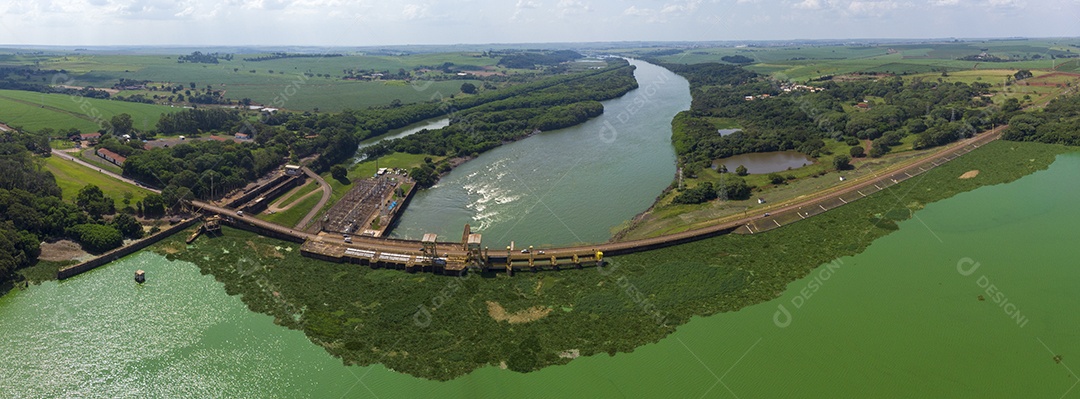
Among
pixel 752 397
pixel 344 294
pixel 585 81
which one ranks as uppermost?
pixel 585 81

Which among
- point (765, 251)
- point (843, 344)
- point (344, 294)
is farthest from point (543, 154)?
point (843, 344)

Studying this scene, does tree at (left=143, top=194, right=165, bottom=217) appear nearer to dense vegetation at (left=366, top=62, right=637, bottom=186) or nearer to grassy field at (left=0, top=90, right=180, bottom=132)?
dense vegetation at (left=366, top=62, right=637, bottom=186)

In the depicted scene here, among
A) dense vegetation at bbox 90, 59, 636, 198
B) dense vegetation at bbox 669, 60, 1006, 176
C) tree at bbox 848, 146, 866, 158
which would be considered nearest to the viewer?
dense vegetation at bbox 90, 59, 636, 198

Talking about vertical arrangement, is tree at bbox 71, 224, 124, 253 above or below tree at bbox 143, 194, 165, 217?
below

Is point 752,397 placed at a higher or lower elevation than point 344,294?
lower

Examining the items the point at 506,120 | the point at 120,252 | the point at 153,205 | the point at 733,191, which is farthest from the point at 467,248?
the point at 506,120

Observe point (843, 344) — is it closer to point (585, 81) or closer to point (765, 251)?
point (765, 251)

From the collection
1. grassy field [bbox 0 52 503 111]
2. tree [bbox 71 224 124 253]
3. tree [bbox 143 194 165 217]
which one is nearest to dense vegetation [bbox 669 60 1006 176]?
tree [bbox 143 194 165 217]
